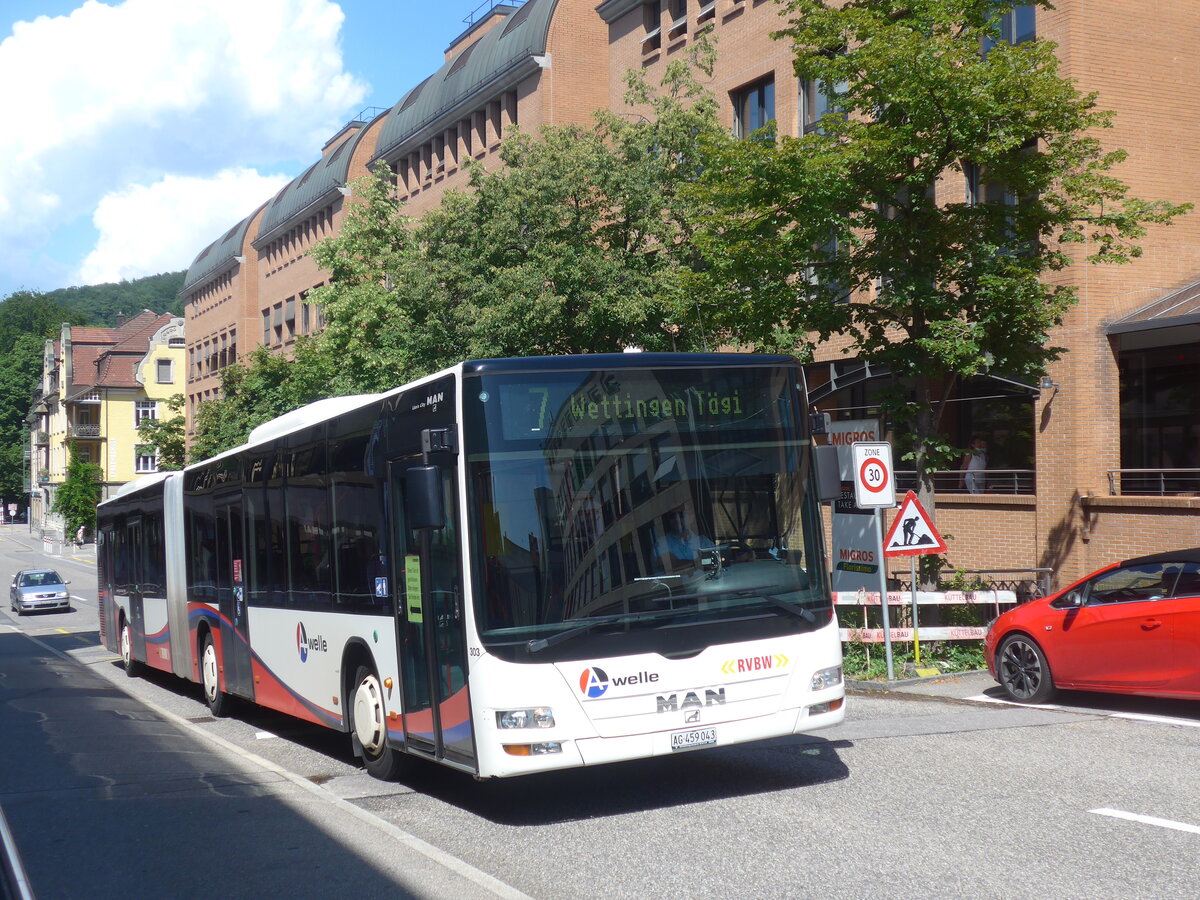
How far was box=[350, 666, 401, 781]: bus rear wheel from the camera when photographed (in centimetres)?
Answer: 927

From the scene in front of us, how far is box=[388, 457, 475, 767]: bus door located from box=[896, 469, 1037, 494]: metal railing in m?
13.1

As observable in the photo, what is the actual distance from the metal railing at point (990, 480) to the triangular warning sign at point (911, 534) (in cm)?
551

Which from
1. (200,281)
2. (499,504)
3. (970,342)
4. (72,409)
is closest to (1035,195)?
(970,342)

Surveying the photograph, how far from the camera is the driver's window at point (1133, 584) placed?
35.6ft

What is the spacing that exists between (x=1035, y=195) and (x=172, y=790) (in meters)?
12.0

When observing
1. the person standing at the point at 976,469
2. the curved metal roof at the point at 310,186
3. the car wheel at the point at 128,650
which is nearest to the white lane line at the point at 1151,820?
the person standing at the point at 976,469

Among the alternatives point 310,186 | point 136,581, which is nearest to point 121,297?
point 310,186

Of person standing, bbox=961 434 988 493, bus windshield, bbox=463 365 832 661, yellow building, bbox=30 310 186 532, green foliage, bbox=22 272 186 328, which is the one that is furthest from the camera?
green foliage, bbox=22 272 186 328

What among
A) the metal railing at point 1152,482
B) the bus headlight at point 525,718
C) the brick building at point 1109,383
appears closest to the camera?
the bus headlight at point 525,718

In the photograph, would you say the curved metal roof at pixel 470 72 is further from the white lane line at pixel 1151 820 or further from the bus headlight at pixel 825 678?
the white lane line at pixel 1151 820

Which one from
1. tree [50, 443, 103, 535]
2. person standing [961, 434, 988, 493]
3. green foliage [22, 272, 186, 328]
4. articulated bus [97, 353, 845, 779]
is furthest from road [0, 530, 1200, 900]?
green foliage [22, 272, 186, 328]

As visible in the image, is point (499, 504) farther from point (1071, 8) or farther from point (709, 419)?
point (1071, 8)

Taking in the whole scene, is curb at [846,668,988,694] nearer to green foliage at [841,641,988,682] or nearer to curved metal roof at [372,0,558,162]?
green foliage at [841,641,988,682]

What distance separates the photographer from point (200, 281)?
264ft
